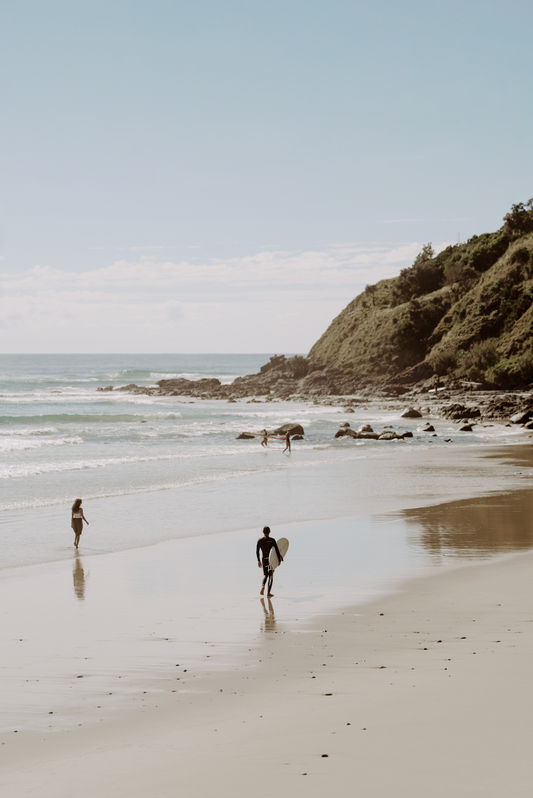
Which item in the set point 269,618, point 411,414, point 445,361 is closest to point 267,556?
point 269,618

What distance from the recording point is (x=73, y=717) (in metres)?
7.07

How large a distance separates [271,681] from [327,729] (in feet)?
5.18

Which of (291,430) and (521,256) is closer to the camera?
(291,430)

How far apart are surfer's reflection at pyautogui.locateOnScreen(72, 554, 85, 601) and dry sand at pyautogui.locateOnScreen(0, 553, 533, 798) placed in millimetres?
4592

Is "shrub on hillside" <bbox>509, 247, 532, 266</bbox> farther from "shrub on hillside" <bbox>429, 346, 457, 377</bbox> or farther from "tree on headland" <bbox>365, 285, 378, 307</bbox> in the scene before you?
"tree on headland" <bbox>365, 285, 378, 307</bbox>

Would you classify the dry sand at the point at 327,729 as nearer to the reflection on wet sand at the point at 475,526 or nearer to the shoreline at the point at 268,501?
the reflection on wet sand at the point at 475,526

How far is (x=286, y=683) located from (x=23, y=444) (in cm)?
3390

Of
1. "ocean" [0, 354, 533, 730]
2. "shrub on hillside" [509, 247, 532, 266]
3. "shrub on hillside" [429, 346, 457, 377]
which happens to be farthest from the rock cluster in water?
"shrub on hillside" [509, 247, 532, 266]

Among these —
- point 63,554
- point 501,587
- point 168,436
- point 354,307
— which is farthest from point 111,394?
point 501,587

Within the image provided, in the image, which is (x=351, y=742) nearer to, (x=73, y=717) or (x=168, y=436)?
(x=73, y=717)

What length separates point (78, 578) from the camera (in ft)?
44.0

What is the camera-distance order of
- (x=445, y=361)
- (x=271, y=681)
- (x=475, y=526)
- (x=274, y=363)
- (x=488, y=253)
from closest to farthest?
(x=271, y=681), (x=475, y=526), (x=445, y=361), (x=488, y=253), (x=274, y=363)

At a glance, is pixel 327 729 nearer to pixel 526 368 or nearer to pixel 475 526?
pixel 475 526

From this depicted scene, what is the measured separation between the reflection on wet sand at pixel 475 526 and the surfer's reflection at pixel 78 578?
7471 mm
